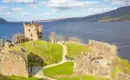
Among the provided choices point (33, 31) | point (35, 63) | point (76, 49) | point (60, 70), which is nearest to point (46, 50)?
point (76, 49)

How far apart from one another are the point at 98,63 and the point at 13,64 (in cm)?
1575

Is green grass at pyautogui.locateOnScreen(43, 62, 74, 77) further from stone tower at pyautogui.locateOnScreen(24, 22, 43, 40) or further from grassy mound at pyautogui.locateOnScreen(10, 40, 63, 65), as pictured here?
stone tower at pyautogui.locateOnScreen(24, 22, 43, 40)

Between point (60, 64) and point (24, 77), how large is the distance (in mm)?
12181

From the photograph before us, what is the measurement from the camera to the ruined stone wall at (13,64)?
197 ft

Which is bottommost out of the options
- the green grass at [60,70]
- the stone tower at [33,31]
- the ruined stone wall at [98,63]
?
the green grass at [60,70]

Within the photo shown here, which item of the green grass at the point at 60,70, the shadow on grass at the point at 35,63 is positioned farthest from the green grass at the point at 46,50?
the green grass at the point at 60,70

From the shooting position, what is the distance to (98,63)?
58812 mm

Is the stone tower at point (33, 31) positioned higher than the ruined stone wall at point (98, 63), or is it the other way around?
the stone tower at point (33, 31)

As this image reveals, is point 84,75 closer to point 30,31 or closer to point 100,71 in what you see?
point 100,71

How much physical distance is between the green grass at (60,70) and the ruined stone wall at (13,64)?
4.53 meters

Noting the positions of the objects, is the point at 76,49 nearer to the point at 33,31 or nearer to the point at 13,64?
the point at 33,31

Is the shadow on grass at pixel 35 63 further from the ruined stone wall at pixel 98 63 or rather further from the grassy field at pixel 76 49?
the ruined stone wall at pixel 98 63

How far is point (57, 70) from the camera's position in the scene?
63500 mm

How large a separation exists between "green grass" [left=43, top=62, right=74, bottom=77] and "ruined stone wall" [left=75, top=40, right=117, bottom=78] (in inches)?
95.2
